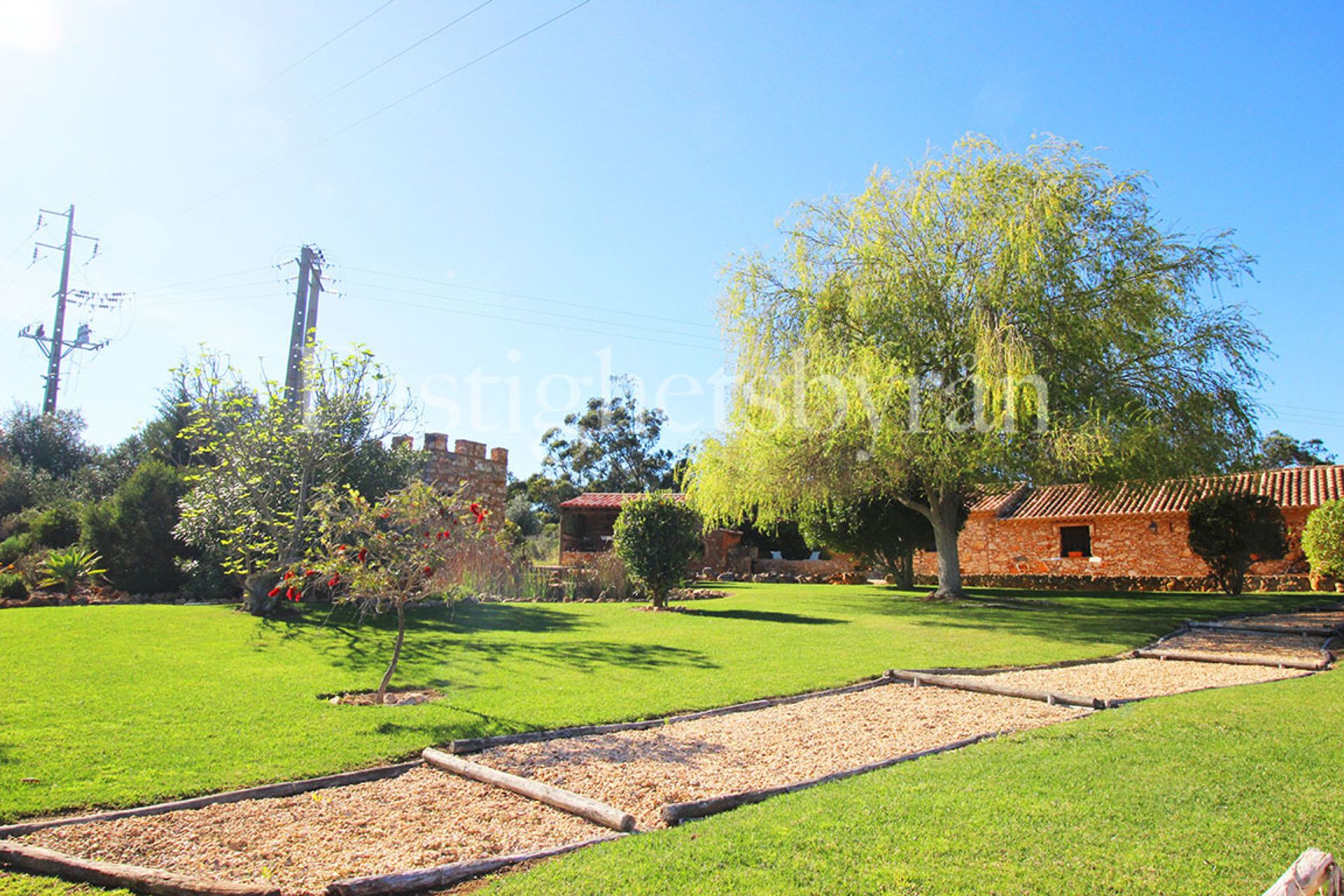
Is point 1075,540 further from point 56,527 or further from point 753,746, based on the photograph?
point 56,527

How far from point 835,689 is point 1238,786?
368 cm

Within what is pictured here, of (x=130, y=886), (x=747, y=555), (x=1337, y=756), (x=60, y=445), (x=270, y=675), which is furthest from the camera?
(x=747, y=555)

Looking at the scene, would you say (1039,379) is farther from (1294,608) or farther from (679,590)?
(679,590)

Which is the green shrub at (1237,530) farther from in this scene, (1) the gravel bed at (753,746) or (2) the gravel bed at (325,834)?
(2) the gravel bed at (325,834)

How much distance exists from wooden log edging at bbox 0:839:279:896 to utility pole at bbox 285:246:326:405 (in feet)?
39.1

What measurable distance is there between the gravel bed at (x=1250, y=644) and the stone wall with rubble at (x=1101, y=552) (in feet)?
39.5

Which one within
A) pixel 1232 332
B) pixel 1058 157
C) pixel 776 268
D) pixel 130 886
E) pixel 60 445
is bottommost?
pixel 130 886

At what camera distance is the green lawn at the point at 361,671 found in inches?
192

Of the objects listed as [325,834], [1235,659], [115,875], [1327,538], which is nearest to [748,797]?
[325,834]

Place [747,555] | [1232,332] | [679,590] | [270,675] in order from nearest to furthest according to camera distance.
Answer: [270,675] < [1232,332] < [679,590] < [747,555]

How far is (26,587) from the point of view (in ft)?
46.1

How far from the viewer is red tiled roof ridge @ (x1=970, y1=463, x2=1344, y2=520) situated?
69.5ft

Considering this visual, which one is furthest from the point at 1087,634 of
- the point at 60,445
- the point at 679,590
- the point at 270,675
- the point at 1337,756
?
the point at 60,445

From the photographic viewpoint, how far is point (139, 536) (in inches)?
581
